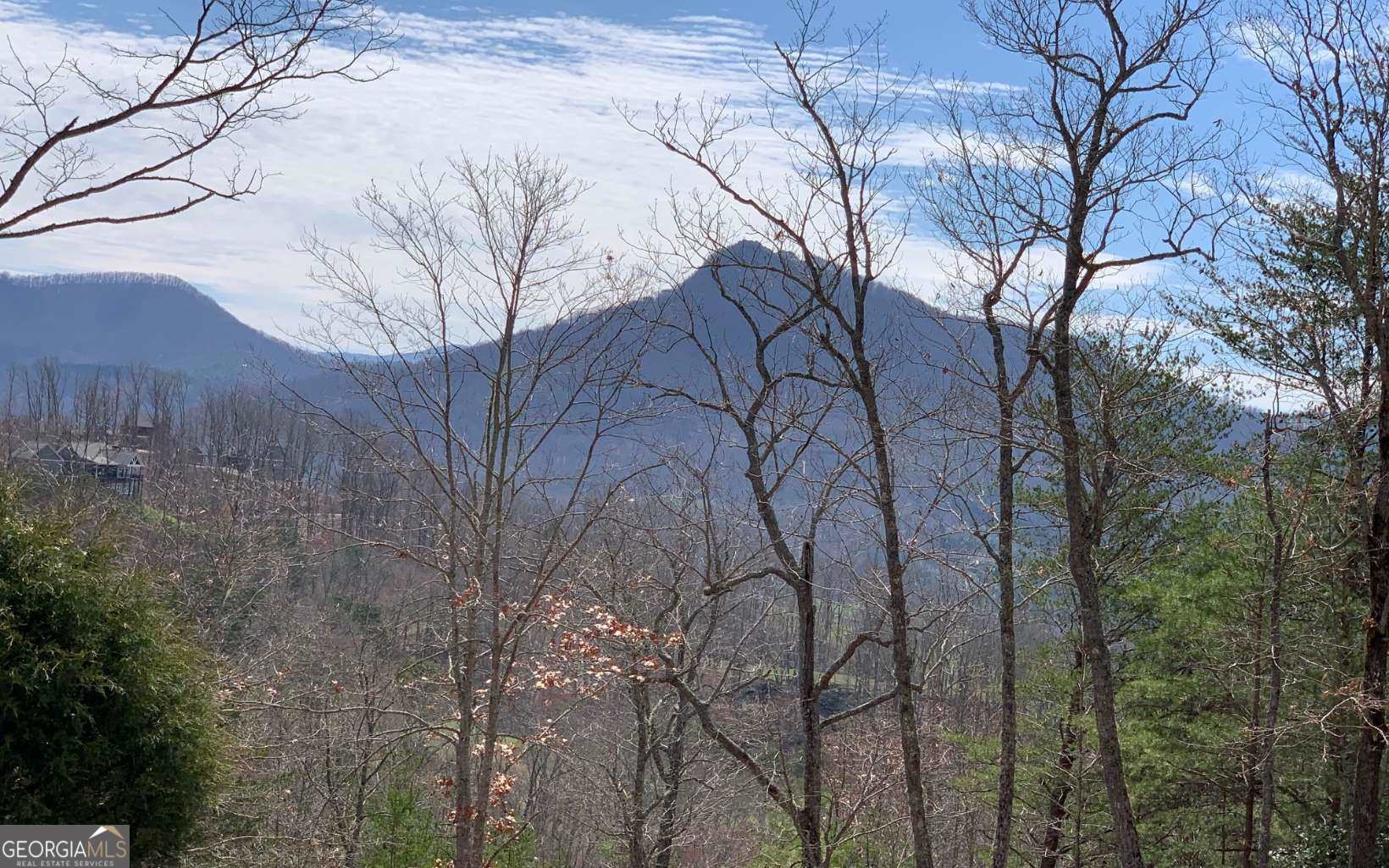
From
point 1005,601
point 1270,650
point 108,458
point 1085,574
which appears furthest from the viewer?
point 108,458

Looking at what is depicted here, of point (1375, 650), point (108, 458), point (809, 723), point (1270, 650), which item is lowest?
point (809, 723)

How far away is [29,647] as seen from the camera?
4.73 meters

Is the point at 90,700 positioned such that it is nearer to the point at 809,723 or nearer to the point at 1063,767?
the point at 809,723

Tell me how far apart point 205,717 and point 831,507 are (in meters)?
6.70

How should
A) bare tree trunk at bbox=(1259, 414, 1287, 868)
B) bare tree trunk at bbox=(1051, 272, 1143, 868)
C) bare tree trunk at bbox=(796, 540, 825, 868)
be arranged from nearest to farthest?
bare tree trunk at bbox=(1051, 272, 1143, 868)
bare tree trunk at bbox=(796, 540, 825, 868)
bare tree trunk at bbox=(1259, 414, 1287, 868)

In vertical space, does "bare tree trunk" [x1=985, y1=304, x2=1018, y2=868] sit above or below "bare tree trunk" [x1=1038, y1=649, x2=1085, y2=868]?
above

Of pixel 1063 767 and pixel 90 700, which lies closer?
pixel 90 700

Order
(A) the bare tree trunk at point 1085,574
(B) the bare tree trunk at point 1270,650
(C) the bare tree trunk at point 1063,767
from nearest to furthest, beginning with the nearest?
(A) the bare tree trunk at point 1085,574 < (B) the bare tree trunk at point 1270,650 < (C) the bare tree trunk at point 1063,767

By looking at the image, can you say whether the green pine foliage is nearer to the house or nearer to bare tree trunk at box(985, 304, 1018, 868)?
bare tree trunk at box(985, 304, 1018, 868)

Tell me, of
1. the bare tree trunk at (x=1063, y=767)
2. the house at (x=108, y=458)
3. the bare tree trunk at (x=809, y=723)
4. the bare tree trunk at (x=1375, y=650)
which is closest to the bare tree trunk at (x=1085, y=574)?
the bare tree trunk at (x=1375, y=650)

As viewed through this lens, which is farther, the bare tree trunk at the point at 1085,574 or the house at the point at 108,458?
the house at the point at 108,458

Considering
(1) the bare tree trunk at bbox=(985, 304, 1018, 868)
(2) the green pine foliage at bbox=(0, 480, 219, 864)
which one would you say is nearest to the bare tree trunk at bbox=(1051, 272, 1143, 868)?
(1) the bare tree trunk at bbox=(985, 304, 1018, 868)

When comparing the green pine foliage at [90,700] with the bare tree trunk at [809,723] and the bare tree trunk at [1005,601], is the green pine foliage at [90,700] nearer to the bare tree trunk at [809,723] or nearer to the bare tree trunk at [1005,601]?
the bare tree trunk at [809,723]

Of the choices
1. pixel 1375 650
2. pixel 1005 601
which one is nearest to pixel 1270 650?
pixel 1375 650
